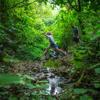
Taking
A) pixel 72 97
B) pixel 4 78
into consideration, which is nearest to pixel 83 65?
pixel 72 97

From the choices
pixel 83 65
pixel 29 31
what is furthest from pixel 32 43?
pixel 83 65

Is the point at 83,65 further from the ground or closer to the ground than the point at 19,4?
closer to the ground

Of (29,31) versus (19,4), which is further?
(29,31)

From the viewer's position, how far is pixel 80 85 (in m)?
3.48

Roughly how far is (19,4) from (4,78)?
8.40 meters

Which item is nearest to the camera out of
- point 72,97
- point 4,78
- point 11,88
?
point 4,78

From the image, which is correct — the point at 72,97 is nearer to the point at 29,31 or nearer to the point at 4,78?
the point at 4,78

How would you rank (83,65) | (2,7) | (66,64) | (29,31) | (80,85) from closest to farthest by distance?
(80,85) < (83,65) < (66,64) < (2,7) < (29,31)

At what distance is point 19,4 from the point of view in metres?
9.35

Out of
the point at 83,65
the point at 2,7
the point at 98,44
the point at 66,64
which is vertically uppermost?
the point at 2,7

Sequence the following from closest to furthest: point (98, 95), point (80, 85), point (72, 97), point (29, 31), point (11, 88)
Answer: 1. point (11, 88)
2. point (98, 95)
3. point (72, 97)
4. point (80, 85)
5. point (29, 31)

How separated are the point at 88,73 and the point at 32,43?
7243 mm

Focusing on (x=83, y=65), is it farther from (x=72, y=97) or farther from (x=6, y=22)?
(x=6, y=22)

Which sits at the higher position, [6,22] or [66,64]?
[6,22]
